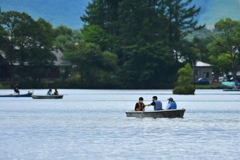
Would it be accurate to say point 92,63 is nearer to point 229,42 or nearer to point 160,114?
point 229,42

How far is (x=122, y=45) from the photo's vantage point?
166 m

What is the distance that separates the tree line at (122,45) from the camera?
516ft

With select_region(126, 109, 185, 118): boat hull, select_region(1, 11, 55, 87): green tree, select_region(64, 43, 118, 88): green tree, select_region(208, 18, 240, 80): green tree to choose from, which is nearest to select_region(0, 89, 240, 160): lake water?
select_region(126, 109, 185, 118): boat hull

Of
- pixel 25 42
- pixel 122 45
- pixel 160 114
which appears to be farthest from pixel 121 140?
pixel 122 45

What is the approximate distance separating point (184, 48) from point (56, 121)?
120 metres

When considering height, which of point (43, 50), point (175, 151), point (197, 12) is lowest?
point (175, 151)

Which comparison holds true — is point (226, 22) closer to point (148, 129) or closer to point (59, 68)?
point (59, 68)

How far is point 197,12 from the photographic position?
582 feet

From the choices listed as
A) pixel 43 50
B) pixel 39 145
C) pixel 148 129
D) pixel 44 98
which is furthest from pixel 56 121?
pixel 43 50

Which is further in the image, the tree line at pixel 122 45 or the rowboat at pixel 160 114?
the tree line at pixel 122 45

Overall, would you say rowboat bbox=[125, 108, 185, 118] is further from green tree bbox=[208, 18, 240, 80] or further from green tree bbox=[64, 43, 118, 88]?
green tree bbox=[208, 18, 240, 80]

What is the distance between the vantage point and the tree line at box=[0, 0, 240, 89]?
157m

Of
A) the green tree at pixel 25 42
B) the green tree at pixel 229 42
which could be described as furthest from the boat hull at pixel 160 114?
the green tree at pixel 229 42

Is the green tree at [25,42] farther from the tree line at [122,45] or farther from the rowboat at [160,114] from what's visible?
the rowboat at [160,114]
